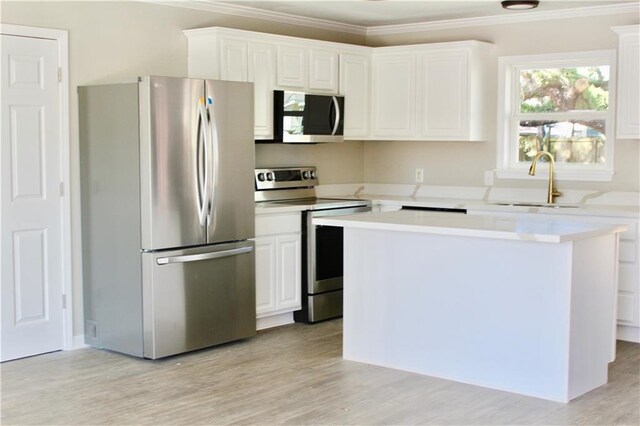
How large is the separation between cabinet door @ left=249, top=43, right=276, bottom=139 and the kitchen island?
1.30m

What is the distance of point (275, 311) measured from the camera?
5.88 metres

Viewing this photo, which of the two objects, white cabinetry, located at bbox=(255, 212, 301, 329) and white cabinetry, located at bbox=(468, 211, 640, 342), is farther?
white cabinetry, located at bbox=(255, 212, 301, 329)

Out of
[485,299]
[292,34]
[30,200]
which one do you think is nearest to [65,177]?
[30,200]

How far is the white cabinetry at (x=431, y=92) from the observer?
254 inches

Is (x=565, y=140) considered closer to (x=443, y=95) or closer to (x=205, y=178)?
(x=443, y=95)

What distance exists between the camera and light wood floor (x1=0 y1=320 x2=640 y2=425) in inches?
156

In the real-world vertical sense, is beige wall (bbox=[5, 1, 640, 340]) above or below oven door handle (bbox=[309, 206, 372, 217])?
above

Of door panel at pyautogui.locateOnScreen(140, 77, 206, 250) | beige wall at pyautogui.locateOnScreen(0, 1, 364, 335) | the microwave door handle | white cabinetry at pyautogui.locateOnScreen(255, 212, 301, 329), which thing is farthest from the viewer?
the microwave door handle

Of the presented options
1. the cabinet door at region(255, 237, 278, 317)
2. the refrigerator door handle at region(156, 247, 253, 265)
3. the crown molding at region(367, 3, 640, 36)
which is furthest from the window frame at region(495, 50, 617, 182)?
the refrigerator door handle at region(156, 247, 253, 265)

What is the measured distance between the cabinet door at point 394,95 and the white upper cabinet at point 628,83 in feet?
5.26

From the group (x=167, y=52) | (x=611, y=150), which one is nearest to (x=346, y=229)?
(x=167, y=52)

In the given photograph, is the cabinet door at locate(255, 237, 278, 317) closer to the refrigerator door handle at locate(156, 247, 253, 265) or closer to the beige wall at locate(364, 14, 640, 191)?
the refrigerator door handle at locate(156, 247, 253, 265)

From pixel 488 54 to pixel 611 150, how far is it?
1.21 meters

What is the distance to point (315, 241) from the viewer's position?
605 cm
